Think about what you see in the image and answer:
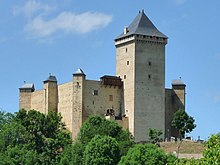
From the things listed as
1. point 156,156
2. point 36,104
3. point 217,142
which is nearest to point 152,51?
point 36,104

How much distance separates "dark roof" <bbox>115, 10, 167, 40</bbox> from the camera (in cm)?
8769

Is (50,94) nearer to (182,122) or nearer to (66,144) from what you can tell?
(66,144)

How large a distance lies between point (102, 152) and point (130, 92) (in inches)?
651

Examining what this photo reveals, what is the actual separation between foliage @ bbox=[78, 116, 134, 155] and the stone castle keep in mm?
3782

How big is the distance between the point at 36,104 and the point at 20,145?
13813 millimetres

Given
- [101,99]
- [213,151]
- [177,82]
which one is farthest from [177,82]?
[213,151]

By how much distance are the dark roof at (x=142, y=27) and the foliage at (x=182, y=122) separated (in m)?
8.36

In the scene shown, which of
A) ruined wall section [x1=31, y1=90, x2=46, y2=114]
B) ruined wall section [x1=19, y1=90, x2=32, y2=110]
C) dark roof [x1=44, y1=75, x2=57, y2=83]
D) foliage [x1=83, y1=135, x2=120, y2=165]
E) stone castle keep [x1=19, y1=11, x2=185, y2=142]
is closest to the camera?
foliage [x1=83, y1=135, x2=120, y2=165]

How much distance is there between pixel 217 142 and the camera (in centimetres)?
4034

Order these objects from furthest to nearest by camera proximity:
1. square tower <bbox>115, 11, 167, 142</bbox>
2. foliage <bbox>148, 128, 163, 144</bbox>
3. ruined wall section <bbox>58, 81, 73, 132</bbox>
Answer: ruined wall section <bbox>58, 81, 73, 132</bbox> < square tower <bbox>115, 11, 167, 142</bbox> < foliage <bbox>148, 128, 163, 144</bbox>

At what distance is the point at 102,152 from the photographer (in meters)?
70.8

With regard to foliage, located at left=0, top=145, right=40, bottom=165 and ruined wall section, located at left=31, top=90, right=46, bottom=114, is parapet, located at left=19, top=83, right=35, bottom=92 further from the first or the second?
foliage, located at left=0, top=145, right=40, bottom=165

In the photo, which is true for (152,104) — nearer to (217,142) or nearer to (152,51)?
(152,51)

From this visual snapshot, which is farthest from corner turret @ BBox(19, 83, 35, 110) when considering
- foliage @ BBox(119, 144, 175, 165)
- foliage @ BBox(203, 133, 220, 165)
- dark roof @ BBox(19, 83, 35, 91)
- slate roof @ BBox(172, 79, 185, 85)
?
foliage @ BBox(203, 133, 220, 165)
